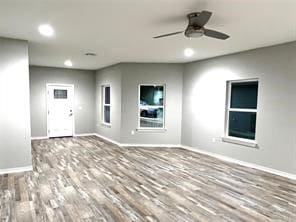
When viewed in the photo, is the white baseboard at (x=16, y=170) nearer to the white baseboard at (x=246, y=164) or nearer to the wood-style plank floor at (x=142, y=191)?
the wood-style plank floor at (x=142, y=191)

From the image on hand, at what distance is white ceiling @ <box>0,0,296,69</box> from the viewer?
2.65m

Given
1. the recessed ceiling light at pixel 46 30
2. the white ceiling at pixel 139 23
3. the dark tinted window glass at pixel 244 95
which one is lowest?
the dark tinted window glass at pixel 244 95

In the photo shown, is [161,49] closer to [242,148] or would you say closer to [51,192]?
[242,148]

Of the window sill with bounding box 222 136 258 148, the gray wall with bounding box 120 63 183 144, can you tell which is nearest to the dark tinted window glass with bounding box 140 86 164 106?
the gray wall with bounding box 120 63 183 144

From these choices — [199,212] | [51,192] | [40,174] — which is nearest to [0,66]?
[40,174]

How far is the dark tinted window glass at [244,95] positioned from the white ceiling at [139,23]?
38.0 inches

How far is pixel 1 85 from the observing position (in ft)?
13.5

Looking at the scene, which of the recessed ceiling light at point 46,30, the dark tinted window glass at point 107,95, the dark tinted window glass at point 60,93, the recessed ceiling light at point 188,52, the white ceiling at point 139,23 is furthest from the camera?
the dark tinted window glass at point 107,95

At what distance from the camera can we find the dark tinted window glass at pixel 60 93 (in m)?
8.17

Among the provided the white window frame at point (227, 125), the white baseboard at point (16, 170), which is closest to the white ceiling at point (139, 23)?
the white window frame at point (227, 125)

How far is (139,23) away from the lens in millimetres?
3291

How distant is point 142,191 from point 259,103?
3234 millimetres

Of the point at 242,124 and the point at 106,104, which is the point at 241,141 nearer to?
the point at 242,124

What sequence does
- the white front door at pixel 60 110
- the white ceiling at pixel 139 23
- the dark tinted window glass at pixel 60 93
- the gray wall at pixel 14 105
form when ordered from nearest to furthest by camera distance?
the white ceiling at pixel 139 23 → the gray wall at pixel 14 105 → the white front door at pixel 60 110 → the dark tinted window glass at pixel 60 93
